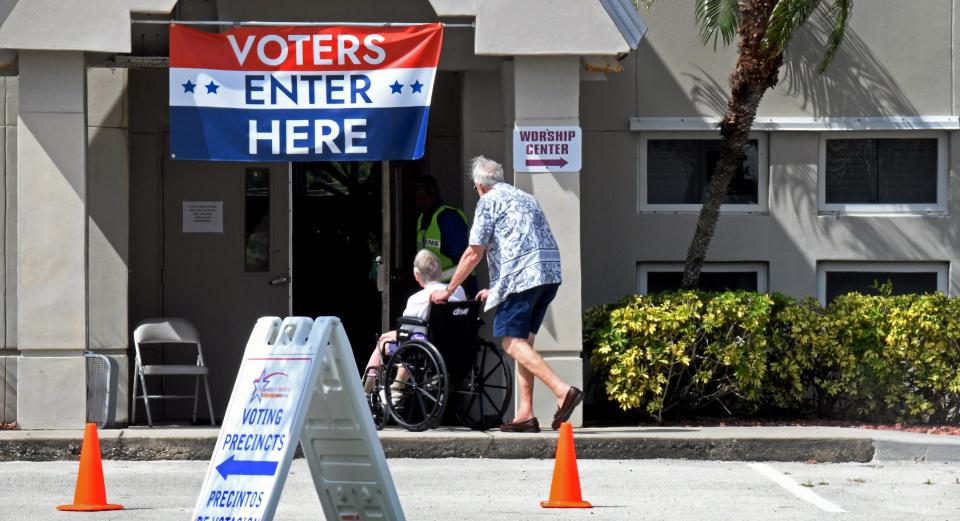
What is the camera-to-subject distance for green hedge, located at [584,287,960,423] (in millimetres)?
11164

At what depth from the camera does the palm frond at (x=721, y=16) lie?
12031mm

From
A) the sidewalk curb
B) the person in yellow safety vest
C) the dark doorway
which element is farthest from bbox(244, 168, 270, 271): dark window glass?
the sidewalk curb

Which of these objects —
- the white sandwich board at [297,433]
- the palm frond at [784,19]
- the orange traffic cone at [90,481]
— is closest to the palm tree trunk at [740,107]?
the palm frond at [784,19]

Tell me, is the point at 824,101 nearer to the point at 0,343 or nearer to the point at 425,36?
the point at 425,36

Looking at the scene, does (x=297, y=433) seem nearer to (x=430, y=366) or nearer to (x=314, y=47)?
(x=430, y=366)

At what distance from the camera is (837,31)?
1199cm

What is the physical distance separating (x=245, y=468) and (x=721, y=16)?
731cm

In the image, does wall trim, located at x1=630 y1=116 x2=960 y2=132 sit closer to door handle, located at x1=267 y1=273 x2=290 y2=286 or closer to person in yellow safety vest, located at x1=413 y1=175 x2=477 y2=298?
person in yellow safety vest, located at x1=413 y1=175 x2=477 y2=298

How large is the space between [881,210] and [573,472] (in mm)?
5935

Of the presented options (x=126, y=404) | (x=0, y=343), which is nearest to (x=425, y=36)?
(x=126, y=404)

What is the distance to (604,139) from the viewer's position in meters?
12.9

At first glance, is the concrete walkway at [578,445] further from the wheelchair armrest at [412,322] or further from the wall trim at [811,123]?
the wall trim at [811,123]

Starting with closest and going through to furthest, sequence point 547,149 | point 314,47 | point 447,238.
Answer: point 314,47 < point 547,149 < point 447,238

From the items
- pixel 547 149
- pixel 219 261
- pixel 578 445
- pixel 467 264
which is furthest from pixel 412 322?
pixel 219 261
